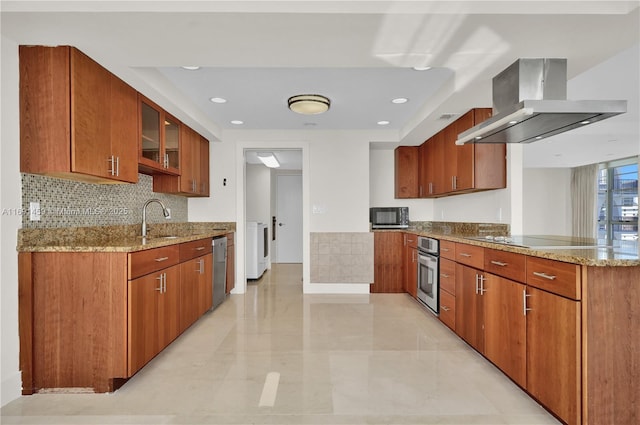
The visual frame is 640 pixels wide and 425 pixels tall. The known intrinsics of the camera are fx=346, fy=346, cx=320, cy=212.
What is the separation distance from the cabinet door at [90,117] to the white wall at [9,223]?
1.03 feet

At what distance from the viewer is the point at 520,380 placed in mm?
2061

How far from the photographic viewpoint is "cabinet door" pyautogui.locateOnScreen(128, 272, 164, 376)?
7.08 ft

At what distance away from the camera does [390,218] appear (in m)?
5.23

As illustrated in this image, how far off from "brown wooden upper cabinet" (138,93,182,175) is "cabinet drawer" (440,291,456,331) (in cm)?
300

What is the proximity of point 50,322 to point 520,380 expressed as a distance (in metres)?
2.85

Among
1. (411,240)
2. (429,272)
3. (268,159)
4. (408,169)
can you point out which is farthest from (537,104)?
(268,159)

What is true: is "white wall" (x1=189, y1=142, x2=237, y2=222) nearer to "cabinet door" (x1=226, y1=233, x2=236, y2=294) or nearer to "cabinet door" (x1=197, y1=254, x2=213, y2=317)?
"cabinet door" (x1=226, y1=233, x2=236, y2=294)

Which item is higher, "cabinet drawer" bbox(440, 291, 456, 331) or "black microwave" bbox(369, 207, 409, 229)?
"black microwave" bbox(369, 207, 409, 229)

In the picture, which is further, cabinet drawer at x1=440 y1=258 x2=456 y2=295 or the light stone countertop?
cabinet drawer at x1=440 y1=258 x2=456 y2=295

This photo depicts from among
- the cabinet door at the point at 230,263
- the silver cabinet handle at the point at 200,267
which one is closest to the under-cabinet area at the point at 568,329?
the silver cabinet handle at the point at 200,267

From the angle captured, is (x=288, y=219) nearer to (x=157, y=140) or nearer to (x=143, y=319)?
(x=157, y=140)

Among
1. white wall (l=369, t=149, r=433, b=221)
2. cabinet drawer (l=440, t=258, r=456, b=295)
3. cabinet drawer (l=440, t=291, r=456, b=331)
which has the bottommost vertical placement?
cabinet drawer (l=440, t=291, r=456, b=331)

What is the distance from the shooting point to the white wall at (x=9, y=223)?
1.98m

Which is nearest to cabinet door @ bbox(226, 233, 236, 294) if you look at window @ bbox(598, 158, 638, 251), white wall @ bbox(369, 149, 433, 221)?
white wall @ bbox(369, 149, 433, 221)
